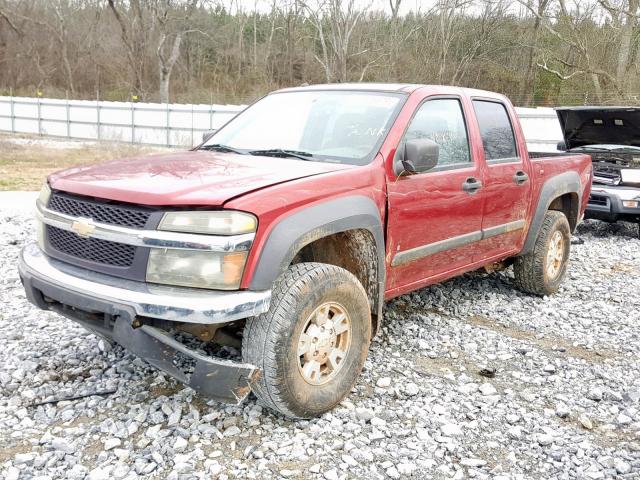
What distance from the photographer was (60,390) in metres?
3.37

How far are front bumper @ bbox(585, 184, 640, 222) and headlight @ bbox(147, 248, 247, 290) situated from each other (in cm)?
702

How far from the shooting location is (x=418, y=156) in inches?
136

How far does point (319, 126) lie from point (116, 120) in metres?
23.0

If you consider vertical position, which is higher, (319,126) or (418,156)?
(319,126)

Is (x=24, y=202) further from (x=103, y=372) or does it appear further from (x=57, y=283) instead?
(x=57, y=283)

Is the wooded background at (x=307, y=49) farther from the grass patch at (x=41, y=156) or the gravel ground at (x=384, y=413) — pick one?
the gravel ground at (x=384, y=413)

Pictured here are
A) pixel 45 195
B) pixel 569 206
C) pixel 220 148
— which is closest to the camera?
pixel 45 195

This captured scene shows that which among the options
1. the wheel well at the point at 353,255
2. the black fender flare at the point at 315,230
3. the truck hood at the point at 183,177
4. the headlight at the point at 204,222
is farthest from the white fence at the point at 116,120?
the headlight at the point at 204,222

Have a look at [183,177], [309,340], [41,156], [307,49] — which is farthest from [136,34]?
[309,340]

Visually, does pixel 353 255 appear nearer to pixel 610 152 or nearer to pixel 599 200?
pixel 599 200

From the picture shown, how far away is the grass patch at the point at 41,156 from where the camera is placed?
1364 centimetres

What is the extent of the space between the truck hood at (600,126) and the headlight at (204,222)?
6.83 meters

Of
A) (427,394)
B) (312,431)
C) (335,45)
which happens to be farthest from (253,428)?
(335,45)

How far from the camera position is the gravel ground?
2787 mm
